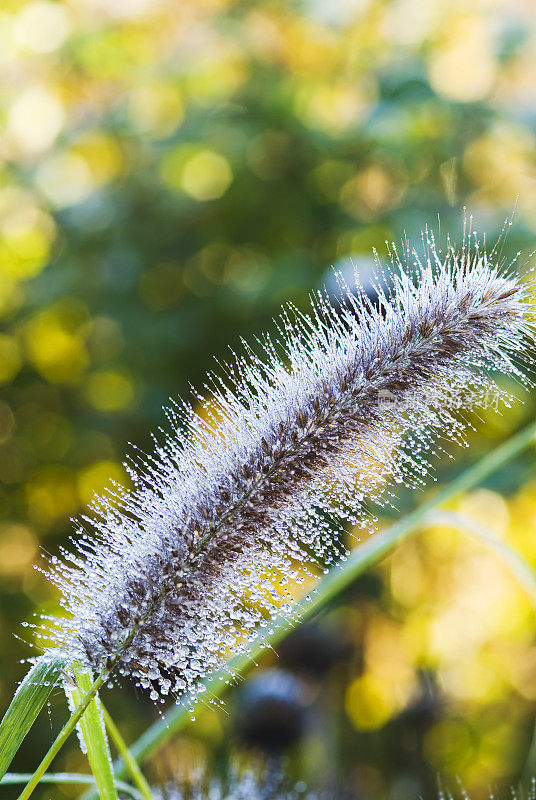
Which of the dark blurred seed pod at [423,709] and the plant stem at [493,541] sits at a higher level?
the dark blurred seed pod at [423,709]

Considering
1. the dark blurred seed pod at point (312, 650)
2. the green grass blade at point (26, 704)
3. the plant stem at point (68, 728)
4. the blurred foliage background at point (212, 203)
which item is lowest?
the plant stem at point (68, 728)

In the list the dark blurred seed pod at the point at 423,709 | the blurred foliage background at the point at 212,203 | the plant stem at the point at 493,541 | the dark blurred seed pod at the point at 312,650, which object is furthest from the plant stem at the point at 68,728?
the dark blurred seed pod at the point at 423,709

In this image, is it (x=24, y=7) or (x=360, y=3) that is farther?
(x=24, y=7)

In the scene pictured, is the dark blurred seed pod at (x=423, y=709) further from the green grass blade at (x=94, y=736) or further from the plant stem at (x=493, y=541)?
the green grass blade at (x=94, y=736)

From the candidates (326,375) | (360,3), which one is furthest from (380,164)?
(326,375)

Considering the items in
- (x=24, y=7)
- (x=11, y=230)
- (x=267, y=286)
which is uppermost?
(x=24, y=7)

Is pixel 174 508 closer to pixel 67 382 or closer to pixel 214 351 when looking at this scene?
A: pixel 214 351
